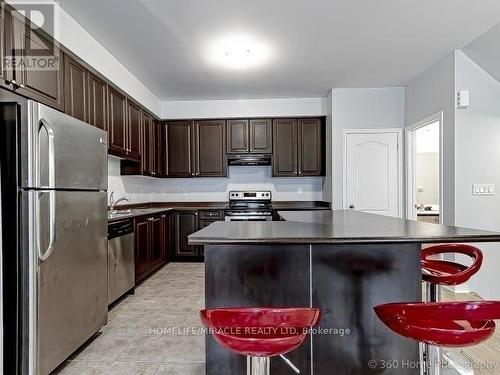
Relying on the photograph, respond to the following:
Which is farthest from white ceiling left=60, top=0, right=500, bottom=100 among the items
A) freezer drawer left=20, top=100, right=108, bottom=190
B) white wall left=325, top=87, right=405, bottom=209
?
freezer drawer left=20, top=100, right=108, bottom=190

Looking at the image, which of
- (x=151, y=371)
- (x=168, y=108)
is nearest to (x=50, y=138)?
(x=151, y=371)

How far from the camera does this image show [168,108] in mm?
5754

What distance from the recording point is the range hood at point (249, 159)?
5.57 metres

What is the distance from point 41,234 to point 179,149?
3848 mm

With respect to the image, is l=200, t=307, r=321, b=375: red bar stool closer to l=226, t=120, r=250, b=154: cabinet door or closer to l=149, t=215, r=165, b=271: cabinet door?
l=149, t=215, r=165, b=271: cabinet door

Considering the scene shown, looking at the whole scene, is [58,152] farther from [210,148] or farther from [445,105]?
[445,105]

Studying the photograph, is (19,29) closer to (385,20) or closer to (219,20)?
(219,20)

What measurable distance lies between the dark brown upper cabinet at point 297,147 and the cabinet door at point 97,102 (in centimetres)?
287

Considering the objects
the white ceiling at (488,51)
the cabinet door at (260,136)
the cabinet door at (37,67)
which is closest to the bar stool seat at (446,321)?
the cabinet door at (37,67)

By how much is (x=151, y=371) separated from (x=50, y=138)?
161cm

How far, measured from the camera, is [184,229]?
17.9 ft

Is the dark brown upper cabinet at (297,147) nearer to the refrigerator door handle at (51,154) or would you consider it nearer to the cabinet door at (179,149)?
the cabinet door at (179,149)

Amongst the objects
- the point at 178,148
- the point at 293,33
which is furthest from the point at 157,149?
the point at 293,33

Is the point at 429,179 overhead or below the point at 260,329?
overhead
